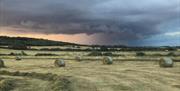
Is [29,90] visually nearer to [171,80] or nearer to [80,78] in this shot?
[80,78]

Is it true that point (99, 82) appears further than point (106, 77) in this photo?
No

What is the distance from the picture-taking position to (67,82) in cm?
3353

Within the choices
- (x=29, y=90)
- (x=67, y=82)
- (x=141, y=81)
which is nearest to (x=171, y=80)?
(x=141, y=81)

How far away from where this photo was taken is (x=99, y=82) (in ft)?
110

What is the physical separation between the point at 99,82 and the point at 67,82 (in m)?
2.28

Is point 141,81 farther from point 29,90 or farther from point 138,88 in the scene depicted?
point 29,90

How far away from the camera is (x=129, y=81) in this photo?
3400 cm

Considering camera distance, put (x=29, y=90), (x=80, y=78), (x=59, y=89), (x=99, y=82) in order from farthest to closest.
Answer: (x=80, y=78)
(x=99, y=82)
(x=29, y=90)
(x=59, y=89)

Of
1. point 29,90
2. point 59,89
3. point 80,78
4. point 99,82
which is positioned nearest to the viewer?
point 59,89

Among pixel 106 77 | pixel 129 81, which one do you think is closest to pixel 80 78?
pixel 106 77

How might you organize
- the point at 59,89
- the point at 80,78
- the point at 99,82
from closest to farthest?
the point at 59,89
the point at 99,82
the point at 80,78

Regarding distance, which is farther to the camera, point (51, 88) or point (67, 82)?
point (67, 82)

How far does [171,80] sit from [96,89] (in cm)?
735

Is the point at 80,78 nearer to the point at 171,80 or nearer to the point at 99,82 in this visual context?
the point at 99,82
